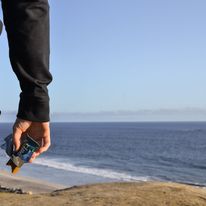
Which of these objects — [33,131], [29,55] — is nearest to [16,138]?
[33,131]

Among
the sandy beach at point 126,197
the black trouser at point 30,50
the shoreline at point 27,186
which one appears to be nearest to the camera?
the black trouser at point 30,50

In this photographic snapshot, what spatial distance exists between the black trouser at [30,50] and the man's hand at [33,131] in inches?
1.0

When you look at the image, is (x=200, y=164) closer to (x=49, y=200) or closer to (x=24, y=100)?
(x=49, y=200)

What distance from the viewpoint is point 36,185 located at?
96.1ft

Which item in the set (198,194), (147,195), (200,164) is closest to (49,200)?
(147,195)

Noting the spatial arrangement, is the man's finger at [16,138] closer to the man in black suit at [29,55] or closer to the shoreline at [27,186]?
the man in black suit at [29,55]

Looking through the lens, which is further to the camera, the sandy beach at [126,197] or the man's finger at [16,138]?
the sandy beach at [126,197]

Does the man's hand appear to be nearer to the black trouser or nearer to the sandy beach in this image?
the black trouser

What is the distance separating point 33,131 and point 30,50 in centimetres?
29

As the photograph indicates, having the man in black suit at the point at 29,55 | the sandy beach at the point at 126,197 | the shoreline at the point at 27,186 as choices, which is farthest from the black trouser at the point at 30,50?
the shoreline at the point at 27,186

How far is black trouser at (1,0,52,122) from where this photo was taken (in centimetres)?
168

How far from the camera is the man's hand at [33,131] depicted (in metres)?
1.73


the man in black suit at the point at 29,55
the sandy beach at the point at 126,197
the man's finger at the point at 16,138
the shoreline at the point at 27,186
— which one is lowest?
the shoreline at the point at 27,186

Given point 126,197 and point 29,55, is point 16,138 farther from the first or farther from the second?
point 126,197
